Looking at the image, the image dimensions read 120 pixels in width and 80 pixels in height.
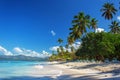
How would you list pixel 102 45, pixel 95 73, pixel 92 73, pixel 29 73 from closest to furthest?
pixel 95 73 < pixel 92 73 < pixel 29 73 < pixel 102 45

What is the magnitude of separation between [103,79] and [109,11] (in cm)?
4879

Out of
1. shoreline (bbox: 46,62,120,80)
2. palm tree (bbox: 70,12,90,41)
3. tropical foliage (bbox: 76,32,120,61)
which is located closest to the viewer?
shoreline (bbox: 46,62,120,80)

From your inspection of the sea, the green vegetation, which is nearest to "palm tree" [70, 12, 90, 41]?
the green vegetation

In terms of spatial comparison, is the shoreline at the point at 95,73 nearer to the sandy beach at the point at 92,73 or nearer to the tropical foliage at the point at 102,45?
the sandy beach at the point at 92,73

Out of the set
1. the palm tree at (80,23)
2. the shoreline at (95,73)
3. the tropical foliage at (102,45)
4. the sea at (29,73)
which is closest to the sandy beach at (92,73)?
the shoreline at (95,73)

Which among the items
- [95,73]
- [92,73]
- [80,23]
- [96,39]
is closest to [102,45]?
[96,39]

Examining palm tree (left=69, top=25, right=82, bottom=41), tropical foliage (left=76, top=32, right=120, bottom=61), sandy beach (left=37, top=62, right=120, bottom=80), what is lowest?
sandy beach (left=37, top=62, right=120, bottom=80)

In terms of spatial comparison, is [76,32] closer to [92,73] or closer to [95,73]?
[92,73]

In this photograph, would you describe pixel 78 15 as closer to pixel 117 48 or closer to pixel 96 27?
pixel 96 27

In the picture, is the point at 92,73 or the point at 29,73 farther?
the point at 29,73

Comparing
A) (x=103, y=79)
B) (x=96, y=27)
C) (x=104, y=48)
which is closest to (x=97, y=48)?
(x=104, y=48)

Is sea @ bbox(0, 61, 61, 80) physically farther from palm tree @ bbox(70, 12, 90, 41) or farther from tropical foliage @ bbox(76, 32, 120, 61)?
palm tree @ bbox(70, 12, 90, 41)

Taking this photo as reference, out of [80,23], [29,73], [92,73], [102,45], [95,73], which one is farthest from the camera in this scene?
[80,23]

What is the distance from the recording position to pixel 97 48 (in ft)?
175
